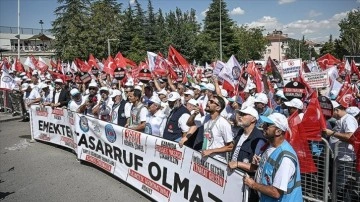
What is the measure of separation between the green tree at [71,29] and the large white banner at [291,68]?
4006 cm

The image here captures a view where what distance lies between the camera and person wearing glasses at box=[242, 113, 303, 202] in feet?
11.5

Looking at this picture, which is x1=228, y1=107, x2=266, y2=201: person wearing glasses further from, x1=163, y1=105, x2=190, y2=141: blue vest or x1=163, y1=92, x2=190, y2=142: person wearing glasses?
x1=163, y1=105, x2=190, y2=141: blue vest

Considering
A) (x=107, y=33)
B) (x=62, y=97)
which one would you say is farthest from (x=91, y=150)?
(x=107, y=33)

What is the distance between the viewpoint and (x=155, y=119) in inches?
278

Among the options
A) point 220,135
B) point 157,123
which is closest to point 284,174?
point 220,135

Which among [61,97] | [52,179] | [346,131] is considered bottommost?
[52,179]

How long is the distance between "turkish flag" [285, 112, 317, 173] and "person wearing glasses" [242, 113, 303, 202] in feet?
3.72

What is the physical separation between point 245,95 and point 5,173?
20.4ft

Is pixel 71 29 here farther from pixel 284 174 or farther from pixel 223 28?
pixel 284 174

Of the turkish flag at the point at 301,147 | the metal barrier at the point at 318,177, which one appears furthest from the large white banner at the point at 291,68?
the turkish flag at the point at 301,147

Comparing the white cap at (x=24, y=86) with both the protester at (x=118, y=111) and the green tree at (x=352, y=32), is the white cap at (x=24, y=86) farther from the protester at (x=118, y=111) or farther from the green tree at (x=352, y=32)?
the green tree at (x=352, y=32)

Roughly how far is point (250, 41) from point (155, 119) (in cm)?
6417

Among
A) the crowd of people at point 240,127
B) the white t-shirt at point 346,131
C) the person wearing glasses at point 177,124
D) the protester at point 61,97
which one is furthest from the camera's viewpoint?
the protester at point 61,97

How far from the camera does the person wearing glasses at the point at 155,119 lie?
22.9 ft
